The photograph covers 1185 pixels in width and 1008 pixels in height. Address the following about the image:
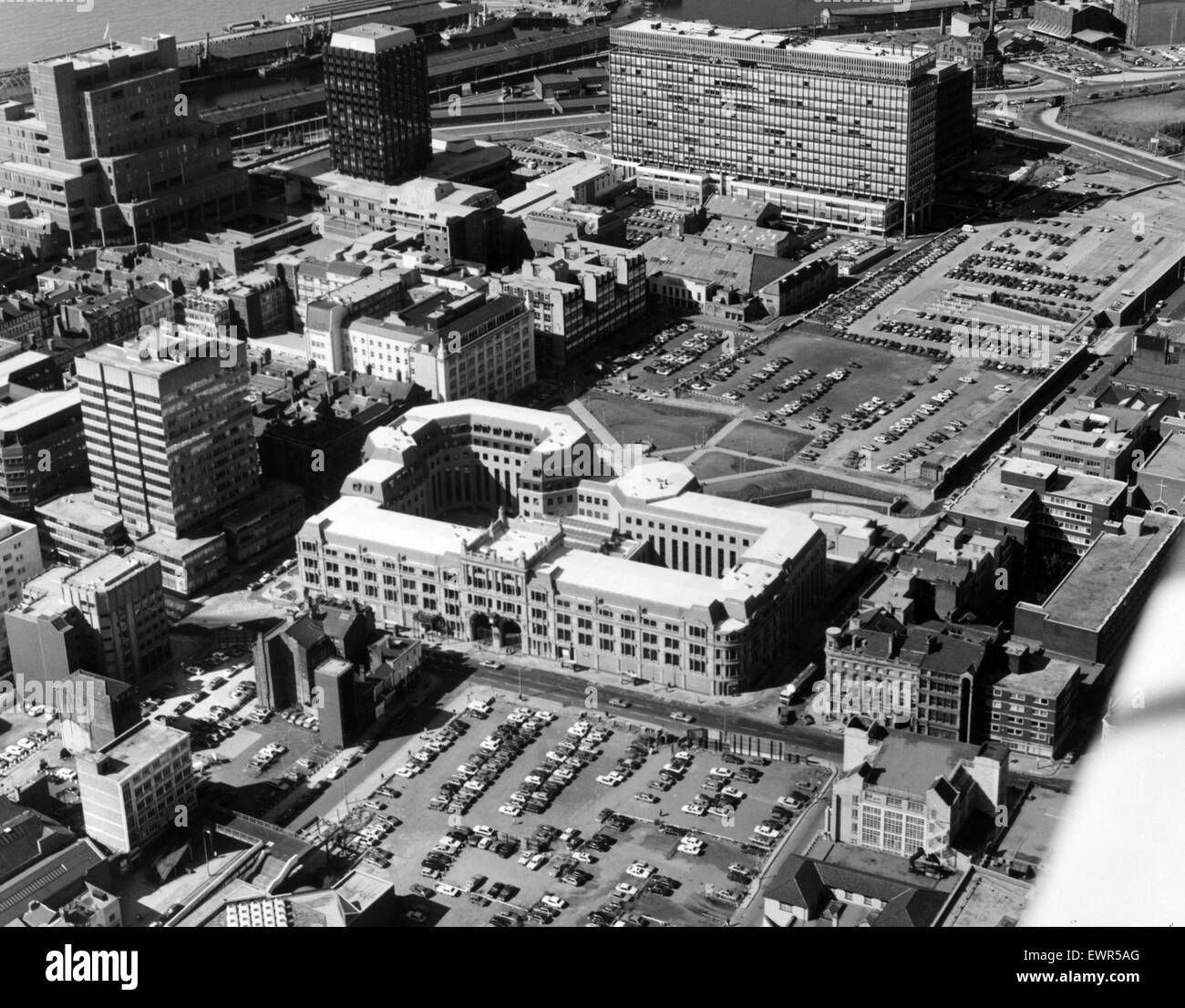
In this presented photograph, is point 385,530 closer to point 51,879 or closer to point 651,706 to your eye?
point 651,706

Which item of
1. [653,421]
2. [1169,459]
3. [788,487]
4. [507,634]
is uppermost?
[1169,459]

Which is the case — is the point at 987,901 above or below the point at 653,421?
below

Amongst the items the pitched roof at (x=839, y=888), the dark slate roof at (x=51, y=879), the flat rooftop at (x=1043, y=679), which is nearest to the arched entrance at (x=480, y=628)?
the dark slate roof at (x=51, y=879)

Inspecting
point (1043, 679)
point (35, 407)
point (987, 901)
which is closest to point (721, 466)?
point (1043, 679)

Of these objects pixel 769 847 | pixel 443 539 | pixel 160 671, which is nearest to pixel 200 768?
pixel 160 671

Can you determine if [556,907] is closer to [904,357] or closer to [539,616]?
[539,616]

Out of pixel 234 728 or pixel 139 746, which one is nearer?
pixel 139 746
